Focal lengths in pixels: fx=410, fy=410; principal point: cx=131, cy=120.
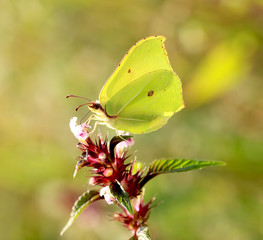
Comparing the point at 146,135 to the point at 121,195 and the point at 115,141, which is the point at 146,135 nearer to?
the point at 115,141

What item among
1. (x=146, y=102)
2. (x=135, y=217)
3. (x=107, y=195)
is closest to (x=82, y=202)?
(x=107, y=195)

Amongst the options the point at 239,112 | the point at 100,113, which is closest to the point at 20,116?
the point at 239,112

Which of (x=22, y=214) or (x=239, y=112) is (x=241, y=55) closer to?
(x=239, y=112)

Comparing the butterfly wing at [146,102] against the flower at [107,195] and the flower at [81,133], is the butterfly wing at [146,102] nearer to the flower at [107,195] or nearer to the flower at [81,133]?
the flower at [81,133]

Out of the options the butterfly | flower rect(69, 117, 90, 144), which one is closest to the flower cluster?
flower rect(69, 117, 90, 144)

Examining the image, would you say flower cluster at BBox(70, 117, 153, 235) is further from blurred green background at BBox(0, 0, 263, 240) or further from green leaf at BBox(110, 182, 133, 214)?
blurred green background at BBox(0, 0, 263, 240)

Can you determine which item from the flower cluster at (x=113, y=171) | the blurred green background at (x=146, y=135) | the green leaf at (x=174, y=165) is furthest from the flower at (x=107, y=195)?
the blurred green background at (x=146, y=135)

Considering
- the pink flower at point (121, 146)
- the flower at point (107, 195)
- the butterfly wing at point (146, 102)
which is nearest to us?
the flower at point (107, 195)
